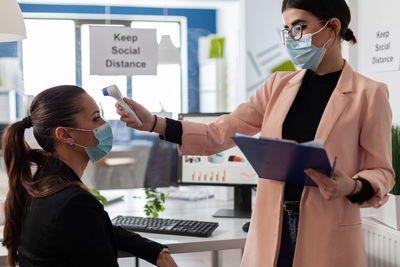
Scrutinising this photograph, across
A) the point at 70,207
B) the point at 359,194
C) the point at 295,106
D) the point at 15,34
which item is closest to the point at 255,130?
the point at 295,106

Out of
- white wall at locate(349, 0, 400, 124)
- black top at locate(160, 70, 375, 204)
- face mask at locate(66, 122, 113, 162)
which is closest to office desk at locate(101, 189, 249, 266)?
face mask at locate(66, 122, 113, 162)

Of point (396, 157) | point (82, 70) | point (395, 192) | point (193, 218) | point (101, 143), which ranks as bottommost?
point (193, 218)

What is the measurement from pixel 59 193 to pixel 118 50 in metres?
1.05

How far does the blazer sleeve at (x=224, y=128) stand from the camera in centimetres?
A: 152

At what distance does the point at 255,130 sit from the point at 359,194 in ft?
1.54

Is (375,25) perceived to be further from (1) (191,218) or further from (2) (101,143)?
(2) (101,143)

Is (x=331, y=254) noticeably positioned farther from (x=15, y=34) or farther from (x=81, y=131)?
(x=15, y=34)

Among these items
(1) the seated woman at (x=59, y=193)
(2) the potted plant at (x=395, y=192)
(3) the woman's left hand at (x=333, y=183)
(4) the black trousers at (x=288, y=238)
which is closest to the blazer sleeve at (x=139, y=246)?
(1) the seated woman at (x=59, y=193)

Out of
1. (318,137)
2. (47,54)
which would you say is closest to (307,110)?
(318,137)

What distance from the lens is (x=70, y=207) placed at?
4.33ft

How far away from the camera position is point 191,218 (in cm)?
229

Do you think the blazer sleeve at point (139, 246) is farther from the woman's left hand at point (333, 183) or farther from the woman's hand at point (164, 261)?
the woman's left hand at point (333, 183)

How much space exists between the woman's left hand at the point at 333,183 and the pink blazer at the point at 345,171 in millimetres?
82

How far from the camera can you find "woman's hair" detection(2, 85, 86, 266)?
4.73 feet
